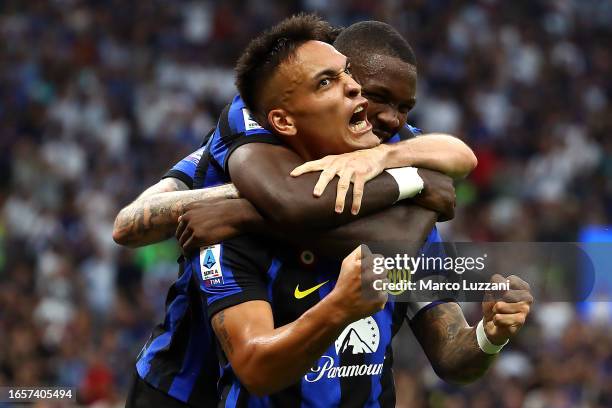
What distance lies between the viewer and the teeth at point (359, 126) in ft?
12.9

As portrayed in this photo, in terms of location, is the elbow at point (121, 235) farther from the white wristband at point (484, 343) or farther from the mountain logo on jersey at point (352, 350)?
the white wristband at point (484, 343)

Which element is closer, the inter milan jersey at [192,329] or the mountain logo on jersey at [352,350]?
the mountain logo on jersey at [352,350]

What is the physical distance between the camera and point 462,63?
16.6 meters

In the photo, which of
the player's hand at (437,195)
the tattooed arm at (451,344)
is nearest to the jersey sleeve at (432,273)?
the tattooed arm at (451,344)

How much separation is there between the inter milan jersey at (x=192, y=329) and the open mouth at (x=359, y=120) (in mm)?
264

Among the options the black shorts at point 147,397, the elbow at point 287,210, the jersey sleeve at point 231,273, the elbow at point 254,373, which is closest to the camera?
the elbow at point 254,373

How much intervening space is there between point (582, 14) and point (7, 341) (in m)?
10.9

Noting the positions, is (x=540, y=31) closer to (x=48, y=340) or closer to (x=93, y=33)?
(x=93, y=33)

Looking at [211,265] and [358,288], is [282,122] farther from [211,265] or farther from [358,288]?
[358,288]

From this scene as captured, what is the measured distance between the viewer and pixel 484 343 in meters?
3.96

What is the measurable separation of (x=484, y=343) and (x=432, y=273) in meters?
0.47

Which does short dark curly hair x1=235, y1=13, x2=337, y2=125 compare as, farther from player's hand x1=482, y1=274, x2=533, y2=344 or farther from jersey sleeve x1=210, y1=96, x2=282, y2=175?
player's hand x1=482, y1=274, x2=533, y2=344

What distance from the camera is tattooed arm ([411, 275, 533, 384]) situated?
141 inches

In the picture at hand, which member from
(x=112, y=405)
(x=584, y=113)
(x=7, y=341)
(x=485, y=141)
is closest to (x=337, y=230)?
(x=112, y=405)
